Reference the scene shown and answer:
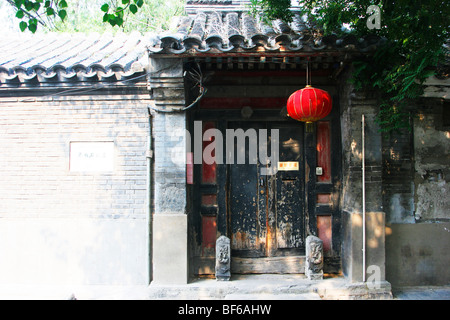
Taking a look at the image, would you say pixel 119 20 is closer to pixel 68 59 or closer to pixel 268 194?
pixel 68 59

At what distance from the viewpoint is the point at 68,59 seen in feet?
17.5

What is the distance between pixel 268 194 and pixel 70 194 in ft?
11.1

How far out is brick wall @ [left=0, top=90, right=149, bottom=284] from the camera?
16.3 feet

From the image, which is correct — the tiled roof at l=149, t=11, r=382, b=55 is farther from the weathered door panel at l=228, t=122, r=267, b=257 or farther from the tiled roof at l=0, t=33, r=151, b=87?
the weathered door panel at l=228, t=122, r=267, b=257

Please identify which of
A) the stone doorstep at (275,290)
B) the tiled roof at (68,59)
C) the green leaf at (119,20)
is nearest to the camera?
the green leaf at (119,20)

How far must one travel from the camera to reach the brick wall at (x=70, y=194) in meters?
4.95

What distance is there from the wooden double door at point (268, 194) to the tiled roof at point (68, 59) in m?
2.12

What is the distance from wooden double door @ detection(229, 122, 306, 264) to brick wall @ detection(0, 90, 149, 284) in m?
1.57

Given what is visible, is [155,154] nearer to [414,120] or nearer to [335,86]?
[335,86]

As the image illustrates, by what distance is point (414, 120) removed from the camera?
506cm
